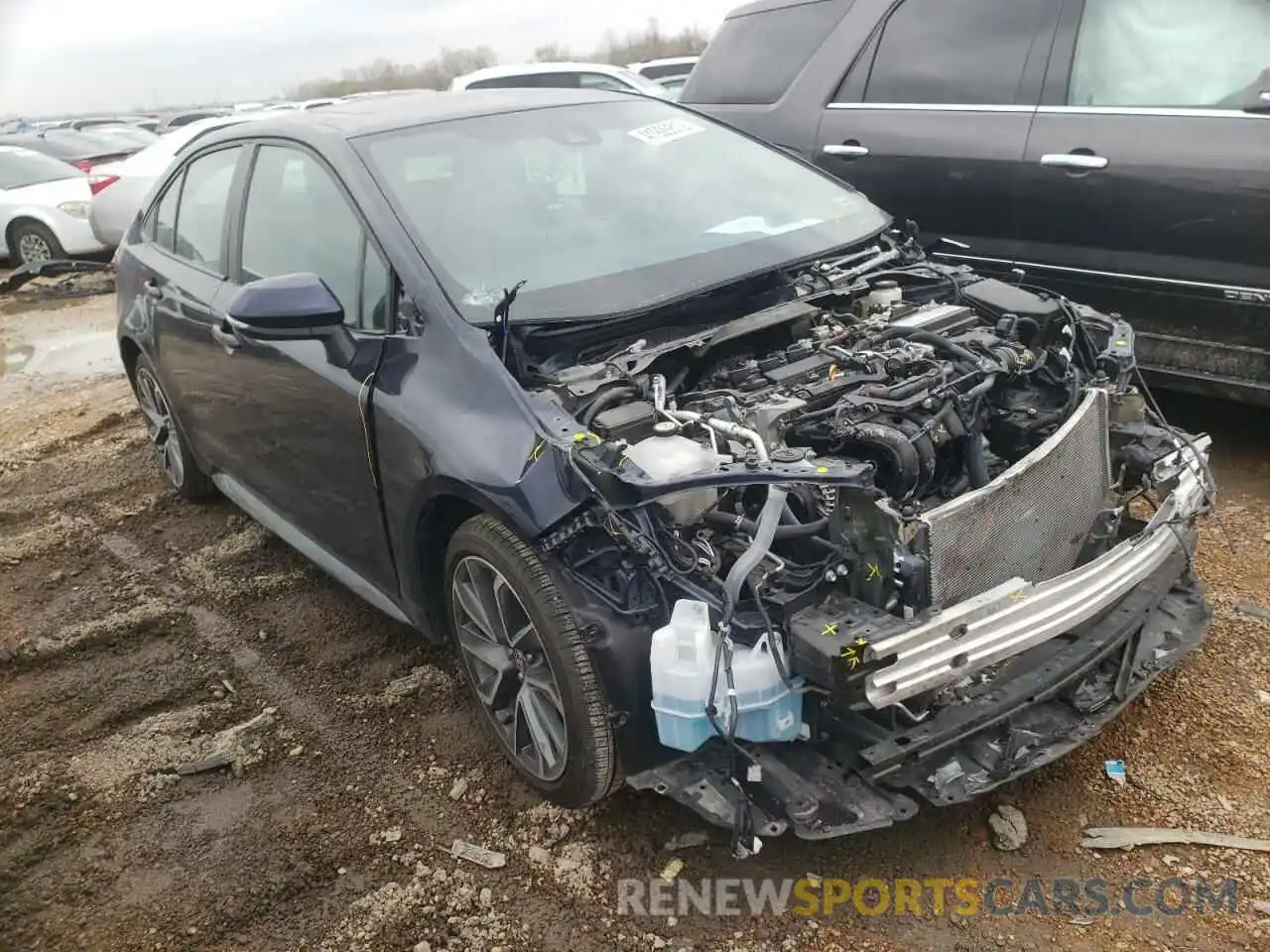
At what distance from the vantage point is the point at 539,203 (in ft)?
10.5

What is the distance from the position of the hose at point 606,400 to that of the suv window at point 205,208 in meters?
1.99

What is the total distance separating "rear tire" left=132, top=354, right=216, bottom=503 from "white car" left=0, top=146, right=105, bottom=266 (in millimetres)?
7433

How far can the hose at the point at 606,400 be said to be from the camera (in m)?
2.51

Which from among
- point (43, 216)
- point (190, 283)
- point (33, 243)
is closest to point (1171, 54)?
point (190, 283)

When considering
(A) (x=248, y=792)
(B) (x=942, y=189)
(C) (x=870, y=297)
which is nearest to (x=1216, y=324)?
(B) (x=942, y=189)

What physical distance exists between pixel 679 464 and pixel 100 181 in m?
10.3

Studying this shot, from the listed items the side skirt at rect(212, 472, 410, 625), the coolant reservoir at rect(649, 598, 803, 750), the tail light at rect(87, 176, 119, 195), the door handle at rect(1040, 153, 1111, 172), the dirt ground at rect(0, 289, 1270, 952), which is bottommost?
the dirt ground at rect(0, 289, 1270, 952)

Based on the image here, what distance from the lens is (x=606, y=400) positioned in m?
2.57

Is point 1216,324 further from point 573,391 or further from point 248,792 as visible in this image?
point 248,792

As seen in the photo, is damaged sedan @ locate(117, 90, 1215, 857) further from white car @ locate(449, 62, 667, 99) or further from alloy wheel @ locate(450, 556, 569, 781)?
white car @ locate(449, 62, 667, 99)

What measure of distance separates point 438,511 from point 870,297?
1.49m

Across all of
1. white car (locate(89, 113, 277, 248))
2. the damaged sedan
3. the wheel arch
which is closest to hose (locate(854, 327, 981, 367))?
the damaged sedan

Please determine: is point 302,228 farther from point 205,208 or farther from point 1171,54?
point 1171,54

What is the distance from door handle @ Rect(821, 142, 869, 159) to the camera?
4.82 meters
